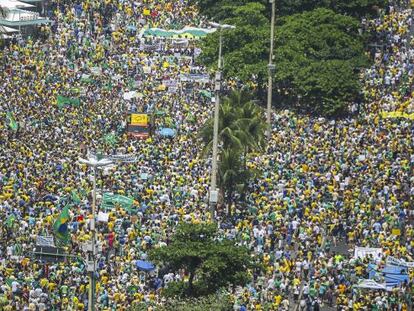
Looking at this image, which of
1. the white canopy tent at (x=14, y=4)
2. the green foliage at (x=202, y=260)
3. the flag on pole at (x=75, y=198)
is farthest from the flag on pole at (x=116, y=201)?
the white canopy tent at (x=14, y=4)

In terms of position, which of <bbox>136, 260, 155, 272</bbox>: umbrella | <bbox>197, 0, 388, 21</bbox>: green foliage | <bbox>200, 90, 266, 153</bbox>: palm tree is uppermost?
<bbox>197, 0, 388, 21</bbox>: green foliage

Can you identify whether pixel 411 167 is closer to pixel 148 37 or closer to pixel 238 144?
pixel 238 144

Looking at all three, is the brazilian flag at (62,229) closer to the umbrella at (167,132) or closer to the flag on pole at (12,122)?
the flag on pole at (12,122)

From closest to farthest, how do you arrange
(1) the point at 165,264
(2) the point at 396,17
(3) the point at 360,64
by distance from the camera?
(1) the point at 165,264 → (3) the point at 360,64 → (2) the point at 396,17

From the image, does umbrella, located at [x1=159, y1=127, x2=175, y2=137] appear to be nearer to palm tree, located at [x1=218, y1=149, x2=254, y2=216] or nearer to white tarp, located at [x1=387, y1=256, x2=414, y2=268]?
palm tree, located at [x1=218, y1=149, x2=254, y2=216]

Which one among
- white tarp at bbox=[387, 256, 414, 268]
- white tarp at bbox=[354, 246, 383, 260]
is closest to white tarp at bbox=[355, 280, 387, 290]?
white tarp at bbox=[387, 256, 414, 268]

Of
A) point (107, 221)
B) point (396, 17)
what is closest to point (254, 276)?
point (107, 221)
